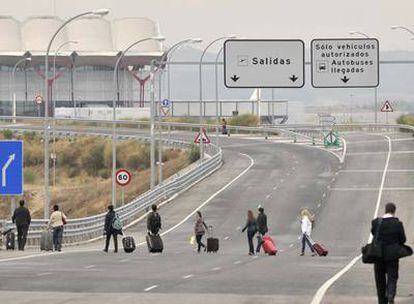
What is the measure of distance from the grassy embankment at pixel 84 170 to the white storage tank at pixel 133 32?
59.5 m

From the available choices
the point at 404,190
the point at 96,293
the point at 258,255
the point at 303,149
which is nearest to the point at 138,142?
the point at 303,149

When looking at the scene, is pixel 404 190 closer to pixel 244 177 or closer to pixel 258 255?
pixel 244 177

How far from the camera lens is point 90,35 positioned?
164375mm

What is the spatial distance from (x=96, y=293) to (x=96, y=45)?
14668cm

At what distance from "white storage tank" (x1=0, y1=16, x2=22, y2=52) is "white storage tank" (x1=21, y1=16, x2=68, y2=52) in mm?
876

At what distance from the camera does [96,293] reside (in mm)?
19266

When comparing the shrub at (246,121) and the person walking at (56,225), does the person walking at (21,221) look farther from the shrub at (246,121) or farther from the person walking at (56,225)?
the shrub at (246,121)

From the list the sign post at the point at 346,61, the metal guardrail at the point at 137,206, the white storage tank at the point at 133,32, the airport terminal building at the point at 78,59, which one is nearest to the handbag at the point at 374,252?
the metal guardrail at the point at 137,206

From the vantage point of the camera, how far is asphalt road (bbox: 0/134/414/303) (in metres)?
19.7

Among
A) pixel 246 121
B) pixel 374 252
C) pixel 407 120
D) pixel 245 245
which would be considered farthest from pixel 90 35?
pixel 374 252

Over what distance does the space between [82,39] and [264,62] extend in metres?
128

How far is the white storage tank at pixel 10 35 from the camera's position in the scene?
16025 cm

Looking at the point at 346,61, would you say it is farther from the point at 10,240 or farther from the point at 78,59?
the point at 78,59

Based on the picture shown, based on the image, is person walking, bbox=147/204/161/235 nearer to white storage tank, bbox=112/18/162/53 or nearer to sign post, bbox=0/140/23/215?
sign post, bbox=0/140/23/215
